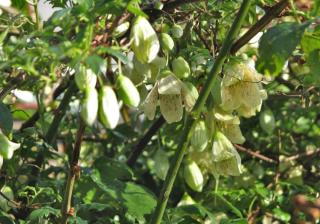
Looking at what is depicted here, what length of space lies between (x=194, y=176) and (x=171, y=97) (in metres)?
0.37

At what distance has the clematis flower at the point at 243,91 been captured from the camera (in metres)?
1.31

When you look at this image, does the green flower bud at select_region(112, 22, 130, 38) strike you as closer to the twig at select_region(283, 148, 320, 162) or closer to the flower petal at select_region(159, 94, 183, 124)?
the flower petal at select_region(159, 94, 183, 124)

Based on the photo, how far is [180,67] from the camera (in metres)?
1.30

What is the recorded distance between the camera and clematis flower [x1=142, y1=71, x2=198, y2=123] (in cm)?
131

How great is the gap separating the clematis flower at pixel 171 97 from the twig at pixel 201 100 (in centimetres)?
14

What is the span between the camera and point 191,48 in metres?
1.33

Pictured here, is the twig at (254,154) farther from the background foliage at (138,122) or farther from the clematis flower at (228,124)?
the clematis flower at (228,124)

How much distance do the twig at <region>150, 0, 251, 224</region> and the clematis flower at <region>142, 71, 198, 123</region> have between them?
0.46 feet

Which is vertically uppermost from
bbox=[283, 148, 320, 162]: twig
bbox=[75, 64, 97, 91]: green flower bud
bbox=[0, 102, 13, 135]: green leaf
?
bbox=[75, 64, 97, 91]: green flower bud

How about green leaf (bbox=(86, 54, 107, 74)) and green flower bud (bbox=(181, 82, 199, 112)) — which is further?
green flower bud (bbox=(181, 82, 199, 112))

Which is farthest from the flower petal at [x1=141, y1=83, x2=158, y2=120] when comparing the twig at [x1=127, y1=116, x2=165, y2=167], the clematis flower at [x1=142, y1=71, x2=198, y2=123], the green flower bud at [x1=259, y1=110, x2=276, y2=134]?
the green flower bud at [x1=259, y1=110, x2=276, y2=134]

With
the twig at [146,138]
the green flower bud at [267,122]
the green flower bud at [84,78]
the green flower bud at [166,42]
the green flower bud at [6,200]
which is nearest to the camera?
the green flower bud at [84,78]

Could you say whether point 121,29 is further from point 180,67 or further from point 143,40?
point 180,67

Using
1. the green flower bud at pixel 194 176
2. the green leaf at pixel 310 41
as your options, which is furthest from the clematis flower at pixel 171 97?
the green flower bud at pixel 194 176
